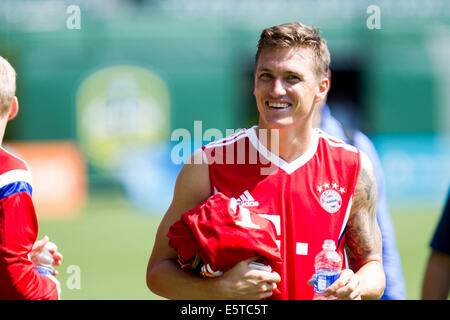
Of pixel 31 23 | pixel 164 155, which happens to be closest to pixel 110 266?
pixel 164 155

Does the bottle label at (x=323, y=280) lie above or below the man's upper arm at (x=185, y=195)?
below

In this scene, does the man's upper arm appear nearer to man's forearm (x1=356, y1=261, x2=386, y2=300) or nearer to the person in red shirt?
the person in red shirt

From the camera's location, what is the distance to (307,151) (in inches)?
129

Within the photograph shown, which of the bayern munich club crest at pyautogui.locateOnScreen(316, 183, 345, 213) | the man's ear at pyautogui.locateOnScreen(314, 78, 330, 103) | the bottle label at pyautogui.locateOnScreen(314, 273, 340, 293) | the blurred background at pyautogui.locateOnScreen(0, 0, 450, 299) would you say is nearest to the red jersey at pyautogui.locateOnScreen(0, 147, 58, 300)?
the bottle label at pyautogui.locateOnScreen(314, 273, 340, 293)

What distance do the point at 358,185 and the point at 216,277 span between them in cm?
86

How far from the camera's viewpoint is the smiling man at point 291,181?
3082mm

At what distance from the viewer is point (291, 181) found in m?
3.17

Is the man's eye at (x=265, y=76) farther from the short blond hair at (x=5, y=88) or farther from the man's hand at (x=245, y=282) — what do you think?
the short blond hair at (x=5, y=88)

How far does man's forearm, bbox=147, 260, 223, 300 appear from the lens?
9.52 feet

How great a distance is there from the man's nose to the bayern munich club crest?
18.4 inches

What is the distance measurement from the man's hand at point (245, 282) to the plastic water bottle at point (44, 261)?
88cm

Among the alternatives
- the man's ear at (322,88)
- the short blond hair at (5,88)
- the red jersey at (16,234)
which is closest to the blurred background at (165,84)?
the man's ear at (322,88)

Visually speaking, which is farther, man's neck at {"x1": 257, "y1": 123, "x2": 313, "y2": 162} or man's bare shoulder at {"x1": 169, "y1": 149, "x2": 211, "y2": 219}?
man's neck at {"x1": 257, "y1": 123, "x2": 313, "y2": 162}
